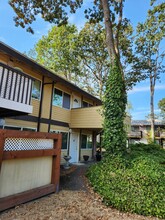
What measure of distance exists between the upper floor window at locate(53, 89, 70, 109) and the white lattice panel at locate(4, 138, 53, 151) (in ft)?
19.9

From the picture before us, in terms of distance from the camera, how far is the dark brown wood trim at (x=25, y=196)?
4.33 m

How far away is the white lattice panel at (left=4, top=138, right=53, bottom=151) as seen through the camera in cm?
469

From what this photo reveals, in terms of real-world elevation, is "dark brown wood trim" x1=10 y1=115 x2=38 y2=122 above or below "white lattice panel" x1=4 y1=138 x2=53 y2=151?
above

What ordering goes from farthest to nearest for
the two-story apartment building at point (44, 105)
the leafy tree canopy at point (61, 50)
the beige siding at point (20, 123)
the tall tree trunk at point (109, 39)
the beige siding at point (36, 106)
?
the leafy tree canopy at point (61, 50) → the beige siding at point (36, 106) → the tall tree trunk at point (109, 39) → the beige siding at point (20, 123) → the two-story apartment building at point (44, 105)

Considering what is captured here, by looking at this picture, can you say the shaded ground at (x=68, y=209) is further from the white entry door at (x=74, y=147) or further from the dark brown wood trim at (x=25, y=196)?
the white entry door at (x=74, y=147)

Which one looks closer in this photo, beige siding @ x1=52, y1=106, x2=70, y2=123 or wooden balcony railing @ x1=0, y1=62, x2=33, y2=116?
wooden balcony railing @ x1=0, y1=62, x2=33, y2=116

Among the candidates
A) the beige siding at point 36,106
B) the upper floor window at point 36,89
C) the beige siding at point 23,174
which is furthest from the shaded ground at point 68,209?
the upper floor window at point 36,89

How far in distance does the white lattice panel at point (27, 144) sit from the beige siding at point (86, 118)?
247 inches

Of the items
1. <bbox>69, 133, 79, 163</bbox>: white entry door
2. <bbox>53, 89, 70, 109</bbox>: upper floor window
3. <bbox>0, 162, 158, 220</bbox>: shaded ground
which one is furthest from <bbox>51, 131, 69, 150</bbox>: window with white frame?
<bbox>0, 162, 158, 220</bbox>: shaded ground

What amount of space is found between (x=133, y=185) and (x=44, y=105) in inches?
273

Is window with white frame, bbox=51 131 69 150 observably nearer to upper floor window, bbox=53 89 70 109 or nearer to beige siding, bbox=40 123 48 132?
beige siding, bbox=40 123 48 132

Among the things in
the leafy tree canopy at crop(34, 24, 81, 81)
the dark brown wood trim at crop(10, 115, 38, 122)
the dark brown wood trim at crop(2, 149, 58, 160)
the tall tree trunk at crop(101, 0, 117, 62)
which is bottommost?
the dark brown wood trim at crop(2, 149, 58, 160)

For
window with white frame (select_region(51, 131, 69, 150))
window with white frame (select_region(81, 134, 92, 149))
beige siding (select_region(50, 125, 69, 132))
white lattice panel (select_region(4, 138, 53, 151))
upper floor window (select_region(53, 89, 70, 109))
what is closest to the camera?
white lattice panel (select_region(4, 138, 53, 151))

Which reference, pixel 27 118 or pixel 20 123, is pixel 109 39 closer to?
pixel 27 118
